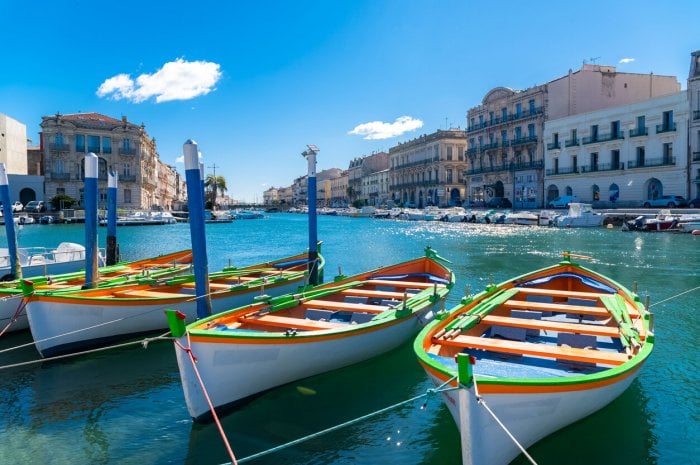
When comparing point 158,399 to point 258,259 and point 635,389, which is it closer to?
point 635,389

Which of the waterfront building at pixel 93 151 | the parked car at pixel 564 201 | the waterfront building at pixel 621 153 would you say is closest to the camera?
the waterfront building at pixel 621 153

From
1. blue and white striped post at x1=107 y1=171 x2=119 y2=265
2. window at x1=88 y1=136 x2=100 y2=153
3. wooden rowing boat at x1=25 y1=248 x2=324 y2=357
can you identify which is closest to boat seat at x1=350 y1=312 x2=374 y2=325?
wooden rowing boat at x1=25 y1=248 x2=324 y2=357

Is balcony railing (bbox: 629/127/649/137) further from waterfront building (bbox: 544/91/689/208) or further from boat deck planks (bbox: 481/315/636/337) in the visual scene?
boat deck planks (bbox: 481/315/636/337)

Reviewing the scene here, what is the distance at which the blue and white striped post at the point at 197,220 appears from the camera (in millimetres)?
9367

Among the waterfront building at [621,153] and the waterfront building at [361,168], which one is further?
the waterfront building at [361,168]

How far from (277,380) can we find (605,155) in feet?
172

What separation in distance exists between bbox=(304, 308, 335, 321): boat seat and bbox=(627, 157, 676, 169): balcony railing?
45.7 m

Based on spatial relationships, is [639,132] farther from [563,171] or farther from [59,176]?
[59,176]

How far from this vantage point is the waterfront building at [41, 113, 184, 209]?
6738cm

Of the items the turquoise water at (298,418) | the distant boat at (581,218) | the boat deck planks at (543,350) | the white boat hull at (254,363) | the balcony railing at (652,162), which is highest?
the balcony railing at (652,162)

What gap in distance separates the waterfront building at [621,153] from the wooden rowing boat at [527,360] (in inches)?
1661

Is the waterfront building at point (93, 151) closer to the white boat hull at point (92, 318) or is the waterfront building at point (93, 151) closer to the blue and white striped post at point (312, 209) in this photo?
the blue and white striped post at point (312, 209)

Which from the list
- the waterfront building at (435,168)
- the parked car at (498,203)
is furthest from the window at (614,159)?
the waterfront building at (435,168)

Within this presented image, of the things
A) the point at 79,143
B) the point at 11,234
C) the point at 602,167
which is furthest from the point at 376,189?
the point at 11,234
